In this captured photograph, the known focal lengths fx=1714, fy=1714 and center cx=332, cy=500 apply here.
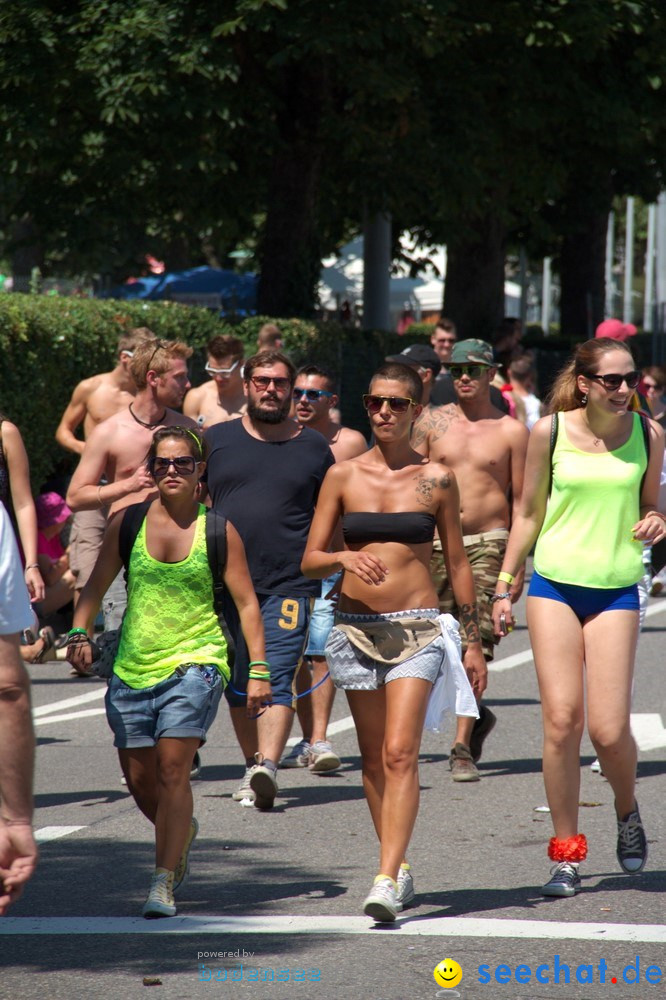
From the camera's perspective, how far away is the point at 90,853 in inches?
269

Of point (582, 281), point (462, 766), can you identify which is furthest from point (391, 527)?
point (582, 281)

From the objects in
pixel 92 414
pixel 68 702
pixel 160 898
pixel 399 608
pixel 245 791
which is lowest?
pixel 68 702

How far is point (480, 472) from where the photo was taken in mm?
8633

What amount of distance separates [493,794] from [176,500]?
2595mm

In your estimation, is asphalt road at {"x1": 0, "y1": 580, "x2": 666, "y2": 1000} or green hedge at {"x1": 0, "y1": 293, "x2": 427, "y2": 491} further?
green hedge at {"x1": 0, "y1": 293, "x2": 427, "y2": 491}

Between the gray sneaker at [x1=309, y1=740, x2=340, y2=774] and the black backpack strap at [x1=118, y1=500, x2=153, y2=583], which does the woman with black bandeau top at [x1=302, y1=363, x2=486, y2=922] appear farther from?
the gray sneaker at [x1=309, y1=740, x2=340, y2=774]

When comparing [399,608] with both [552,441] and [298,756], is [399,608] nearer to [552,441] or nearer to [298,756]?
[552,441]

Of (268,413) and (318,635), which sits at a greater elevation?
(268,413)

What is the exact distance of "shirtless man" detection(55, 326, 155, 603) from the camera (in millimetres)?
11266

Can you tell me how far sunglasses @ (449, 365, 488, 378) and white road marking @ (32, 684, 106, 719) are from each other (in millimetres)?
3362

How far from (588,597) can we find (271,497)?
2.11 meters

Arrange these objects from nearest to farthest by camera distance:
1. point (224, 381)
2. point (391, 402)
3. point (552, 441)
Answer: point (391, 402) → point (552, 441) → point (224, 381)

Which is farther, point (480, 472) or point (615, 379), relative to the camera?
point (480, 472)

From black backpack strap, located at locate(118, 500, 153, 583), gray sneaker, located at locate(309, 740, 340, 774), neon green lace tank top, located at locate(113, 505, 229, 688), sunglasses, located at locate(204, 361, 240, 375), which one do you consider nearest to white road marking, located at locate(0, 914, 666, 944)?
neon green lace tank top, located at locate(113, 505, 229, 688)
